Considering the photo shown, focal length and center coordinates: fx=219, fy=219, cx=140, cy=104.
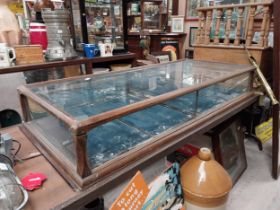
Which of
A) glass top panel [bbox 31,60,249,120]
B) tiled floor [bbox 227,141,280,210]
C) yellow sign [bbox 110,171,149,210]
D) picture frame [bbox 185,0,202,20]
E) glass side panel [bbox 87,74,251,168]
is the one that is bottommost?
tiled floor [bbox 227,141,280,210]

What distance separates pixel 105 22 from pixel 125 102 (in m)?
1.42

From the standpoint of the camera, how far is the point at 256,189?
1.62 m

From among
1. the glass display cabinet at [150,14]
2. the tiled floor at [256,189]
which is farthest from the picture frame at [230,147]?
the glass display cabinet at [150,14]

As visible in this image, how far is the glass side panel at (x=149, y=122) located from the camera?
33.5 inches

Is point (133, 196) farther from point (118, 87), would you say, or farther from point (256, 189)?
point (256, 189)

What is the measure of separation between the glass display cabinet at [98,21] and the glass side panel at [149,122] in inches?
43.1

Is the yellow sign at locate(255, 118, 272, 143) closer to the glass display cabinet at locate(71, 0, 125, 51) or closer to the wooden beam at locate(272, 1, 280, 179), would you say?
the wooden beam at locate(272, 1, 280, 179)

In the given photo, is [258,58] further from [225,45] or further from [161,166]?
[161,166]

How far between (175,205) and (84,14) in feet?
5.51

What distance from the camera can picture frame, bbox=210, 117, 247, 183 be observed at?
154cm

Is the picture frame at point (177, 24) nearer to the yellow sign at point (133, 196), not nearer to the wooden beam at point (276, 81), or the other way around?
the wooden beam at point (276, 81)

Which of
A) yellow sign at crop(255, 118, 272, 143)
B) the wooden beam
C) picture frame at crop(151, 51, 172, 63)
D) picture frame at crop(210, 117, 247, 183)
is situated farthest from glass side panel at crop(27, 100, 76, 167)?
yellow sign at crop(255, 118, 272, 143)

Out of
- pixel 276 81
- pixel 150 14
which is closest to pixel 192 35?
pixel 150 14

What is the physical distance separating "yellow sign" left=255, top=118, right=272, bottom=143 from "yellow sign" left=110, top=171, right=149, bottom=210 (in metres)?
1.51
